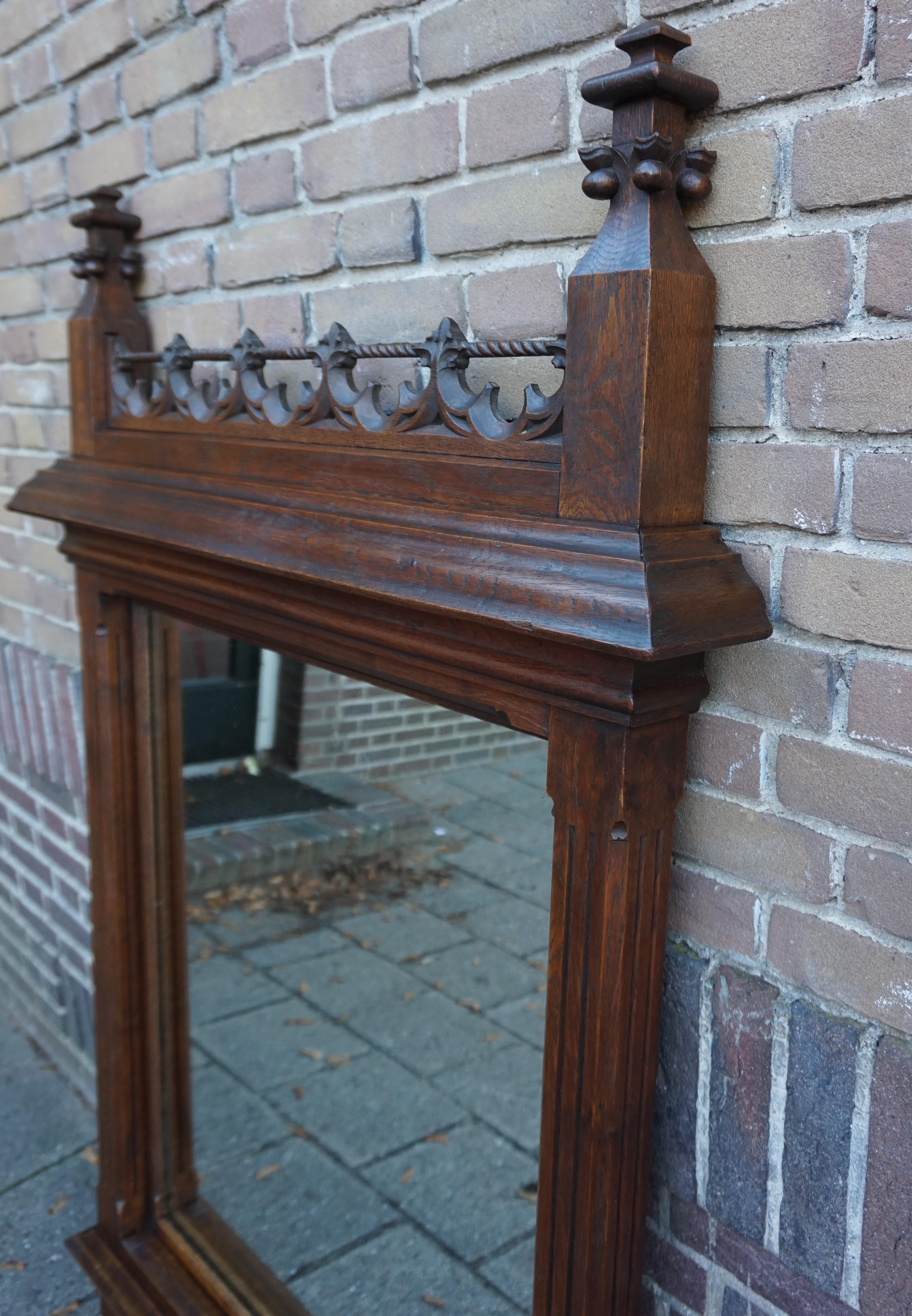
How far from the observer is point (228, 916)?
4.15 m

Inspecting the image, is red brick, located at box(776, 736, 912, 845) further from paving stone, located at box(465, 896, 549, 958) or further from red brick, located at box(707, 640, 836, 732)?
paving stone, located at box(465, 896, 549, 958)

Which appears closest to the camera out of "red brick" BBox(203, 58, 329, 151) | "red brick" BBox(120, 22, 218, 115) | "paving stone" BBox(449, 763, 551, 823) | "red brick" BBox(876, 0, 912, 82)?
"red brick" BBox(876, 0, 912, 82)

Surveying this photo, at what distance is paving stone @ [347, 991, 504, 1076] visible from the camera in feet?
10.6

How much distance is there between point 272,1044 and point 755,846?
2.53m

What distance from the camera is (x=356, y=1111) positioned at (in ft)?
9.86

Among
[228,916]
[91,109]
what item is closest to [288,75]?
[91,109]

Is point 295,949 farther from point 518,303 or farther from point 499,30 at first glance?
point 499,30

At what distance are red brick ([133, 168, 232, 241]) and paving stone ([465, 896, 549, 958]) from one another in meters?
2.76

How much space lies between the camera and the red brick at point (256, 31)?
1584 mm

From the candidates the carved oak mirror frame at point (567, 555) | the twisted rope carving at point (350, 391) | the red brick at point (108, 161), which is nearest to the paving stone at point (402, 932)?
the carved oak mirror frame at point (567, 555)

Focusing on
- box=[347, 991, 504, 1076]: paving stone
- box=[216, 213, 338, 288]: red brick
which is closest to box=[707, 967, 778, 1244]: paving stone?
box=[216, 213, 338, 288]: red brick

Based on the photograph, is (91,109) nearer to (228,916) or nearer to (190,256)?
(190,256)

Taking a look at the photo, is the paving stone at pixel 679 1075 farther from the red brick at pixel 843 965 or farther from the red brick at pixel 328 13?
the red brick at pixel 328 13

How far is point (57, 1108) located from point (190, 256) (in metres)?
2.26
